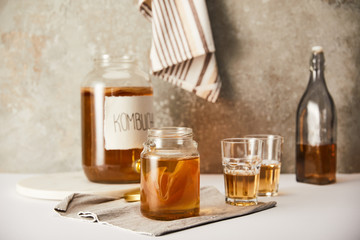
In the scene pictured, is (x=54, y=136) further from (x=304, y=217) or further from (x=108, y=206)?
(x=304, y=217)

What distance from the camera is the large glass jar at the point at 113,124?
1.01 meters

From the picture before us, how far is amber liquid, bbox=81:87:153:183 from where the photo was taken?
1.01m

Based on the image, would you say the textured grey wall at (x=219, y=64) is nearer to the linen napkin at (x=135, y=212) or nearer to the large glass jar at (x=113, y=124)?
the large glass jar at (x=113, y=124)

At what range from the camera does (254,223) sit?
74cm

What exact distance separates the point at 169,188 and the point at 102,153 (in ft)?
1.10

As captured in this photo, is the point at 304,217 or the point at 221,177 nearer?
the point at 304,217

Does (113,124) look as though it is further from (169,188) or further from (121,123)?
(169,188)

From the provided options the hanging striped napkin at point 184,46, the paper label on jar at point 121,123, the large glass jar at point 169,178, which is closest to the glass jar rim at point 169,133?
the large glass jar at point 169,178

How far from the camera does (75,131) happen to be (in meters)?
1.30

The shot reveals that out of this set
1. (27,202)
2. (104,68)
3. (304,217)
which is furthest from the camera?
(104,68)

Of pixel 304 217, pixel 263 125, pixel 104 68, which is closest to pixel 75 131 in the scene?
pixel 104 68

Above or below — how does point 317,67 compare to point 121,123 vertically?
above

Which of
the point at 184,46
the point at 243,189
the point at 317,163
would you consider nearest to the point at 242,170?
the point at 243,189

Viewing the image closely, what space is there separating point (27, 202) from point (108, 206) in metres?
0.20
